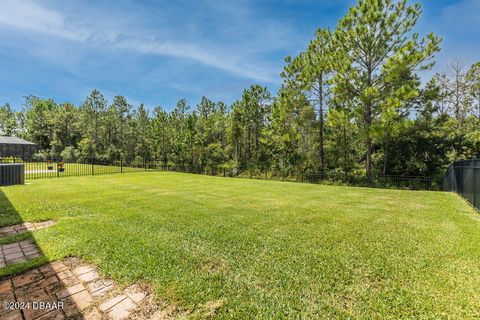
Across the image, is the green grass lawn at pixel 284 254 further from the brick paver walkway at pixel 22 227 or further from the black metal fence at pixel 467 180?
the black metal fence at pixel 467 180

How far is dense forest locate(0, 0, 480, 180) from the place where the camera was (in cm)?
1365

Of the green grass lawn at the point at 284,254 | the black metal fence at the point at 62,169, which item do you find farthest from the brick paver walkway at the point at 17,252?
the black metal fence at the point at 62,169

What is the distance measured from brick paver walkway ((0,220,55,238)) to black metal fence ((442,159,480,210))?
33.7 feet

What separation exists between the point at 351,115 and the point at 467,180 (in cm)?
791

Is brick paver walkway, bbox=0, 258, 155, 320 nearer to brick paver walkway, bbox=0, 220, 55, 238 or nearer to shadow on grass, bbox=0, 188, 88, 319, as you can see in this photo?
shadow on grass, bbox=0, 188, 88, 319

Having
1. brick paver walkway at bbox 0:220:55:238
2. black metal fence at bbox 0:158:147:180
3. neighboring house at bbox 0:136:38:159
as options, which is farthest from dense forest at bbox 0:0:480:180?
brick paver walkway at bbox 0:220:55:238

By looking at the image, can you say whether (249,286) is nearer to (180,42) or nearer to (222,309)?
(222,309)

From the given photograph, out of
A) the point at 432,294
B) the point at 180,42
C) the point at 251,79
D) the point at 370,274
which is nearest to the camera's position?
the point at 432,294

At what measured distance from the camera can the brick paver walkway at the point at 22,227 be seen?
4200mm

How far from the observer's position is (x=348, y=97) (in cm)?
1522

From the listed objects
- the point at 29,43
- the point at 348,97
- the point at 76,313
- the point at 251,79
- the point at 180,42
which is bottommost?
the point at 76,313

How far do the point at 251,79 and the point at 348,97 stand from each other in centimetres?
1304

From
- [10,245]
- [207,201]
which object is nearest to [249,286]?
[10,245]

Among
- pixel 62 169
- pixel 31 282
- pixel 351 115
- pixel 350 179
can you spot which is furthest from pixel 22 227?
pixel 350 179
